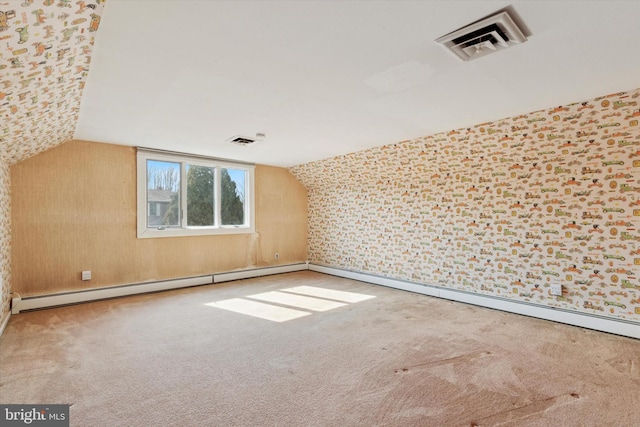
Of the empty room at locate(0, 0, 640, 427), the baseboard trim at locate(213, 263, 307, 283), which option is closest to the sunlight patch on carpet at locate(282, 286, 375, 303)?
the empty room at locate(0, 0, 640, 427)

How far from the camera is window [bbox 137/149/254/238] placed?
15.4ft

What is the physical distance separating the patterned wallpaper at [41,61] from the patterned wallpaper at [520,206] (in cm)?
352

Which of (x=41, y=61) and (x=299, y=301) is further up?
(x=41, y=61)

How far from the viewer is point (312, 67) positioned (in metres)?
2.19

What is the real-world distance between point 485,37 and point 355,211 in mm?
4092

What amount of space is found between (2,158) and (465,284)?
557 centimetres

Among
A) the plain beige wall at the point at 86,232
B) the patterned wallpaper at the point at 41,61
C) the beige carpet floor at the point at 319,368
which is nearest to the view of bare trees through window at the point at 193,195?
the plain beige wall at the point at 86,232

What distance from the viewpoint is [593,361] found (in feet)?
7.94

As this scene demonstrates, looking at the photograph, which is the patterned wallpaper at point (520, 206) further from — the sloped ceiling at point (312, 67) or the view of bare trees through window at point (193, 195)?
the view of bare trees through window at point (193, 195)

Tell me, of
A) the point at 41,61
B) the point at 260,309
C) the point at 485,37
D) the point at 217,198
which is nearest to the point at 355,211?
the point at 217,198

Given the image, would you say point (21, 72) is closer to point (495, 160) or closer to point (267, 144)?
point (267, 144)

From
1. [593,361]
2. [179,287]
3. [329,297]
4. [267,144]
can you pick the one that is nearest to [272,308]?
[329,297]

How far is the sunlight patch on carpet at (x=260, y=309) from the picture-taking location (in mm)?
3572

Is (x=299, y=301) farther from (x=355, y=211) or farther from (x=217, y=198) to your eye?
(x=217, y=198)
